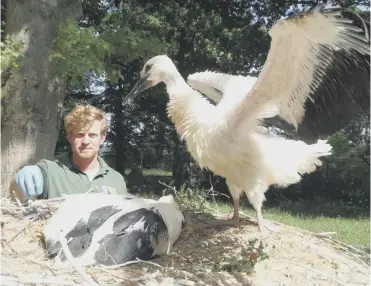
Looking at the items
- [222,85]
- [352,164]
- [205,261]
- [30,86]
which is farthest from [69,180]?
[352,164]

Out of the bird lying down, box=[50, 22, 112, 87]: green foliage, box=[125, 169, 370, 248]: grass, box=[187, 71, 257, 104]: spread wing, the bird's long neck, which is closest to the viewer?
the bird lying down

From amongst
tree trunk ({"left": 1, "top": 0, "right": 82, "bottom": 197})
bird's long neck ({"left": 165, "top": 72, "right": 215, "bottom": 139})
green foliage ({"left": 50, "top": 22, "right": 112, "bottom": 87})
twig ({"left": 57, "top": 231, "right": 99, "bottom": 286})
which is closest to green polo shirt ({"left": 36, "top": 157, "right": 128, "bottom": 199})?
twig ({"left": 57, "top": 231, "right": 99, "bottom": 286})

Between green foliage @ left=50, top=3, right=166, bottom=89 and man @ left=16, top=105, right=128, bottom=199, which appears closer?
man @ left=16, top=105, right=128, bottom=199

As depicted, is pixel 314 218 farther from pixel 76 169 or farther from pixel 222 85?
pixel 76 169

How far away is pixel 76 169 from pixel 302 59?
59.5 inches

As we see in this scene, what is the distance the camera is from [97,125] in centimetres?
324

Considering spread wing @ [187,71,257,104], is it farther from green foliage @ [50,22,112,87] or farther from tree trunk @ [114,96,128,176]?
tree trunk @ [114,96,128,176]

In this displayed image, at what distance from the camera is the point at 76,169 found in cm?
325

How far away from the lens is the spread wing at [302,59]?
9.19ft

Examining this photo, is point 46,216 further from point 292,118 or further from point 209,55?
point 209,55

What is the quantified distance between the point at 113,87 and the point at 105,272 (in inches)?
488

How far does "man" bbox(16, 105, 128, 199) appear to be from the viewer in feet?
10.3

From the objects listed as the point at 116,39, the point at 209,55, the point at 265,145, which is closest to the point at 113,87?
the point at 209,55

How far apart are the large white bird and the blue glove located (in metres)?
1.05
